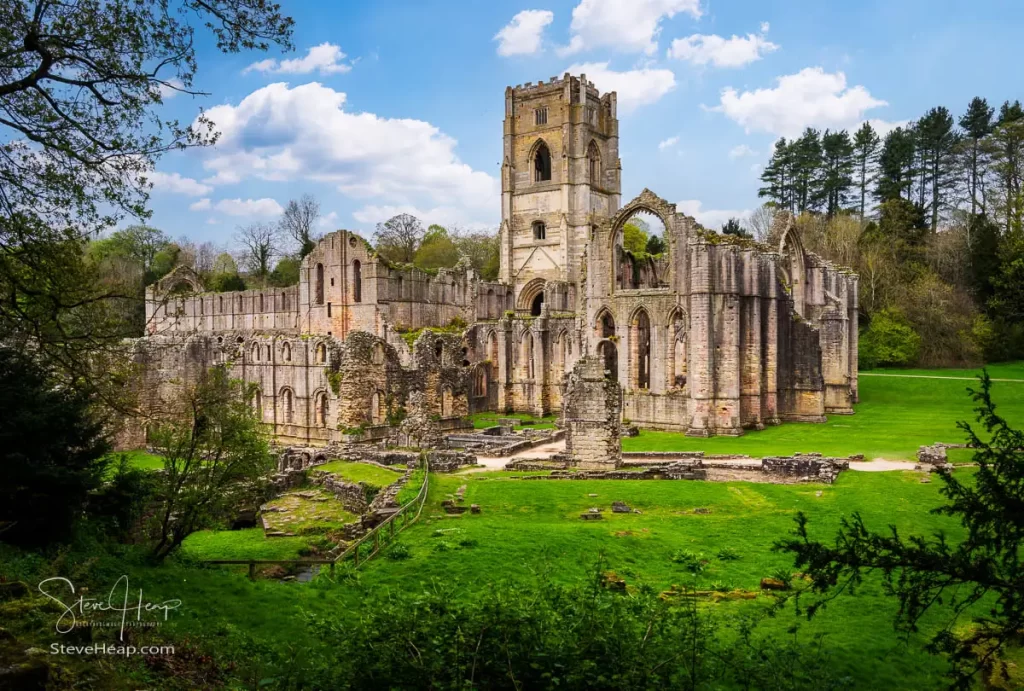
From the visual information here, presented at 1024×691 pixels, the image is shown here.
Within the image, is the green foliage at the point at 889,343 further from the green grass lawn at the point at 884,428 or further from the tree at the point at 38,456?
the tree at the point at 38,456

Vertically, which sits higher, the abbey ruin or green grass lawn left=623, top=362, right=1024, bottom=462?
the abbey ruin

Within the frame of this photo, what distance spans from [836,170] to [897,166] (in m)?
5.85

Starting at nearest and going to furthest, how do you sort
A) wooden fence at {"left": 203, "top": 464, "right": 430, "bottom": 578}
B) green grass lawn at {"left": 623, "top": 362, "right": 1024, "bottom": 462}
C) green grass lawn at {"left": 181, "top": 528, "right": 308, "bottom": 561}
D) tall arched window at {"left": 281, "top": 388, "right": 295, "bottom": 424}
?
wooden fence at {"left": 203, "top": 464, "right": 430, "bottom": 578}, green grass lawn at {"left": 181, "top": 528, "right": 308, "bottom": 561}, green grass lawn at {"left": 623, "top": 362, "right": 1024, "bottom": 462}, tall arched window at {"left": 281, "top": 388, "right": 295, "bottom": 424}

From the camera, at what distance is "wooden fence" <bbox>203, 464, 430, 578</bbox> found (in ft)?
42.4

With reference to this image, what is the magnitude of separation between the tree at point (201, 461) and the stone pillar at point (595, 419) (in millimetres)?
10134

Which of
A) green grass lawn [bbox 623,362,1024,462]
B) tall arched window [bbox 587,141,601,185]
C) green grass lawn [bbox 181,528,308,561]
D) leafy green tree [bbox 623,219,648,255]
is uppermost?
tall arched window [bbox 587,141,601,185]

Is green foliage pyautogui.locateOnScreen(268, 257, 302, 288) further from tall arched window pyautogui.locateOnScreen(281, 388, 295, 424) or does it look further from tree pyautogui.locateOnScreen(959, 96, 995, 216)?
tree pyautogui.locateOnScreen(959, 96, 995, 216)

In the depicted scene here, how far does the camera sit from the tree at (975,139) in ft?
181

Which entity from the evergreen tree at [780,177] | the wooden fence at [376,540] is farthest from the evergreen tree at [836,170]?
the wooden fence at [376,540]

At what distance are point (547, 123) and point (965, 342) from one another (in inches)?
1186

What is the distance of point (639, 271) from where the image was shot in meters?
41.1

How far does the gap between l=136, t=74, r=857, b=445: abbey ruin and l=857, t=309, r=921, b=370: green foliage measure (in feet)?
25.9

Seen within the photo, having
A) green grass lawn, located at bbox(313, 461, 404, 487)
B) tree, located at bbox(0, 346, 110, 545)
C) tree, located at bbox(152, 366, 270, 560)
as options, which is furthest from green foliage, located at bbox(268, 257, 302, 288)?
tree, located at bbox(0, 346, 110, 545)

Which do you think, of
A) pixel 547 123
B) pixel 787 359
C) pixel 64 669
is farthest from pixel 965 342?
pixel 64 669
